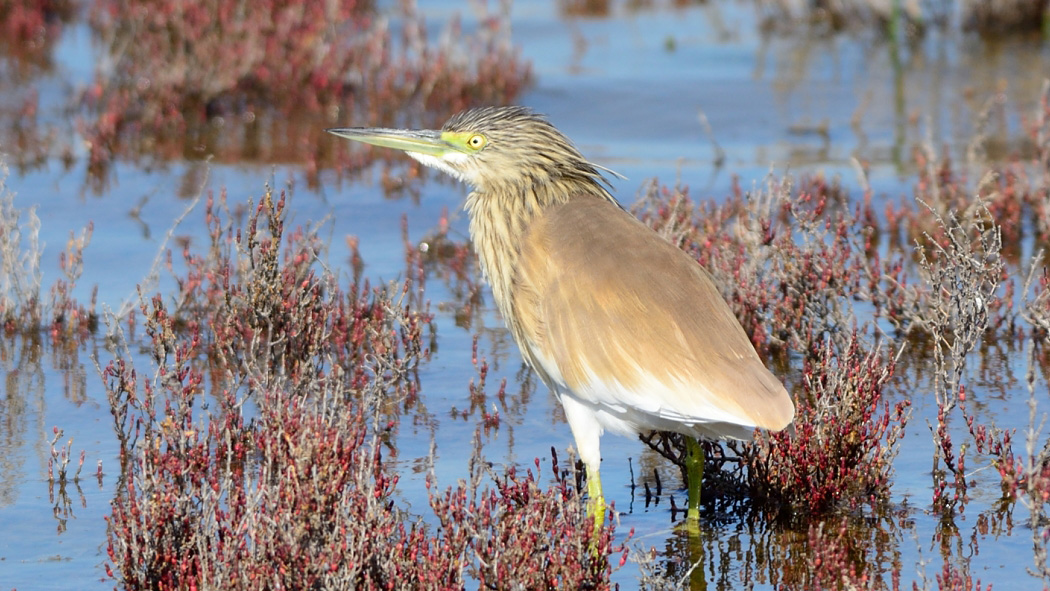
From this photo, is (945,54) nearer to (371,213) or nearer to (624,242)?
(371,213)

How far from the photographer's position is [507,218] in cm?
481

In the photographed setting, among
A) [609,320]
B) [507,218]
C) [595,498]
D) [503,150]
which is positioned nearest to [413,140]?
[503,150]

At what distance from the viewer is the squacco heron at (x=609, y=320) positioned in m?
4.11

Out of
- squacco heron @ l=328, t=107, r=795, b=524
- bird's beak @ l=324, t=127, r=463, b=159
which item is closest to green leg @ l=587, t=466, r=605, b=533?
squacco heron @ l=328, t=107, r=795, b=524

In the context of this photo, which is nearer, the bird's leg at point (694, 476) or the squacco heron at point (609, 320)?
the squacco heron at point (609, 320)

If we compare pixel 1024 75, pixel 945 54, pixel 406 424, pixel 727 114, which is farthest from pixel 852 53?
pixel 406 424

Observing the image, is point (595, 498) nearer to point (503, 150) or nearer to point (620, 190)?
point (503, 150)

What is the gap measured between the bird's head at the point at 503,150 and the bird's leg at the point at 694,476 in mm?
1025

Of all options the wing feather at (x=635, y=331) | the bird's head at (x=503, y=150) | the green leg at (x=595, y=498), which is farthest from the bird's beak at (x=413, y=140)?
the green leg at (x=595, y=498)

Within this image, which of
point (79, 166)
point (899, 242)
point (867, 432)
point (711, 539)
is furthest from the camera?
point (79, 166)

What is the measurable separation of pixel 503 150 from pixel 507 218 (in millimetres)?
279

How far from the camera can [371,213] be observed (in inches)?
324

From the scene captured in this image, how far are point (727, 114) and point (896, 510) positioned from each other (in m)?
6.41

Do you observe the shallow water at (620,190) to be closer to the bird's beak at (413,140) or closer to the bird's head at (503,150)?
the bird's beak at (413,140)
